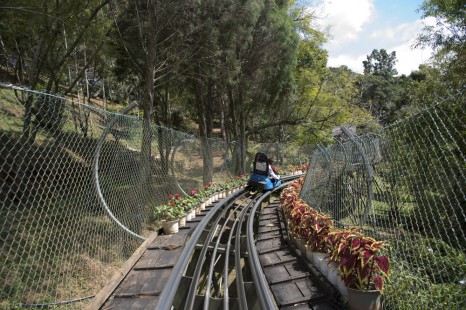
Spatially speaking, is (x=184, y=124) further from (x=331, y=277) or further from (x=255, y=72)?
(x=331, y=277)

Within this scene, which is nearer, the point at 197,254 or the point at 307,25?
the point at 197,254

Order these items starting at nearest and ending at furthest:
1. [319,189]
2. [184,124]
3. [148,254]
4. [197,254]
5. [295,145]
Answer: [148,254] < [197,254] < [319,189] < [295,145] < [184,124]

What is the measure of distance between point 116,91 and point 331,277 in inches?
1554

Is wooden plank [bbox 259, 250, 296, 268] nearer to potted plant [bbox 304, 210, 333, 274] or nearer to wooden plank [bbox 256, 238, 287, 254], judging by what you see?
wooden plank [bbox 256, 238, 287, 254]

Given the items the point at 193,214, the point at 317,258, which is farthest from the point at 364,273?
the point at 193,214

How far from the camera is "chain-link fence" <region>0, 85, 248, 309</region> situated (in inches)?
150

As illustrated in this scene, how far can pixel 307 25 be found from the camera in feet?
84.2

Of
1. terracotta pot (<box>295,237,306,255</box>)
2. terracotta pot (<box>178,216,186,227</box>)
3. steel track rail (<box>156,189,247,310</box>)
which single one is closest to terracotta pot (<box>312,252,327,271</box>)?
terracotta pot (<box>295,237,306,255</box>)

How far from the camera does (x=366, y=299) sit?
3.10 metres

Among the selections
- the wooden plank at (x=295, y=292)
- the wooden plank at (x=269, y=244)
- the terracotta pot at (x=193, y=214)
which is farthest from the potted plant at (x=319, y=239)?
the terracotta pot at (x=193, y=214)

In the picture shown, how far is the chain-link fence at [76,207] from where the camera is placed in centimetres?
382

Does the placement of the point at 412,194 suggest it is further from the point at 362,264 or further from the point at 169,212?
the point at 169,212

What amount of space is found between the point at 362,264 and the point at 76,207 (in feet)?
12.2

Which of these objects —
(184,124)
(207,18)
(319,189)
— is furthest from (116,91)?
(319,189)
